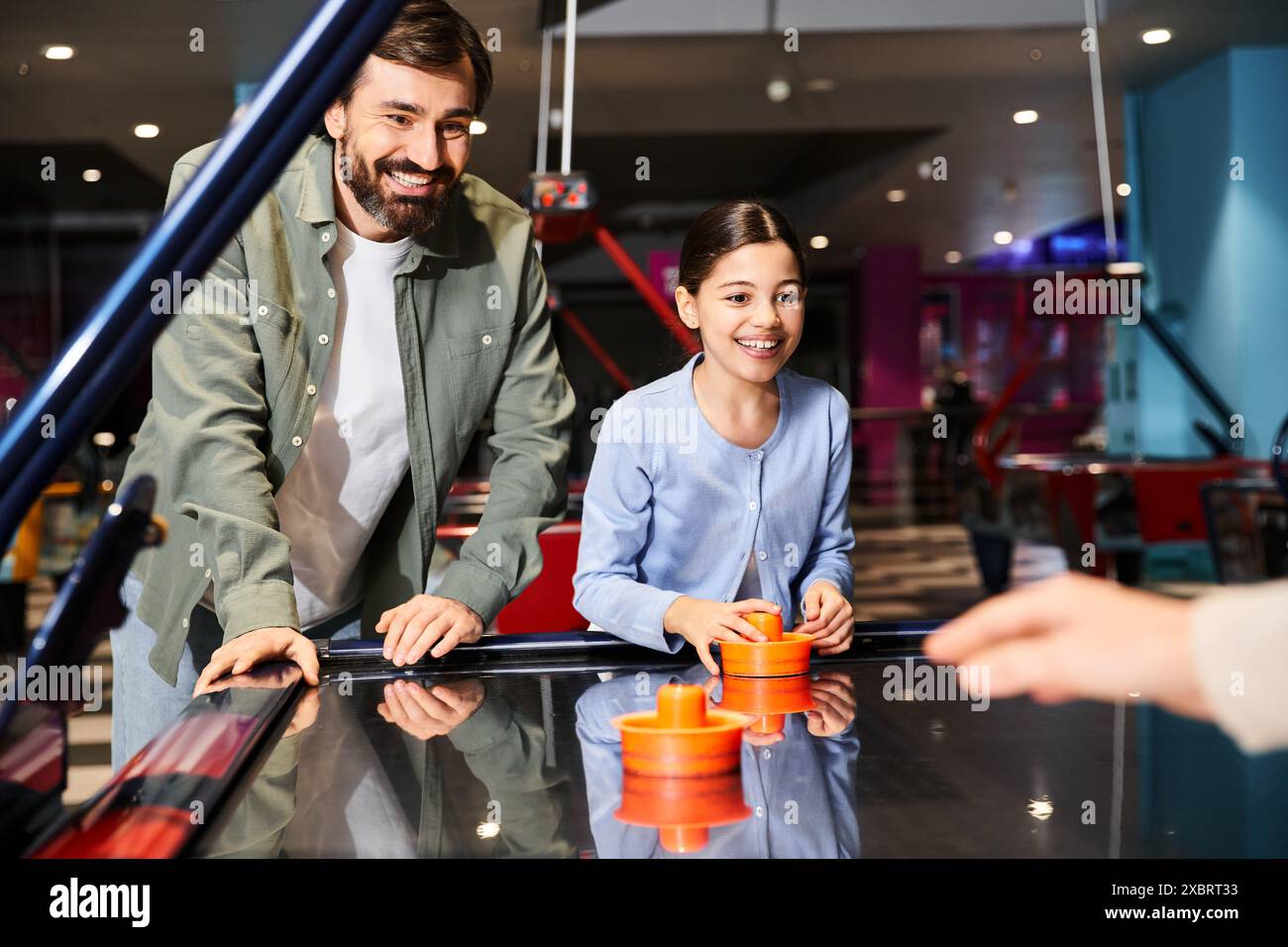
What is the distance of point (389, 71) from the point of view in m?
1.32

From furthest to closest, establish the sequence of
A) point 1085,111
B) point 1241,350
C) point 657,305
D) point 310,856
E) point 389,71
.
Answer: point 1085,111, point 1241,350, point 657,305, point 389,71, point 310,856

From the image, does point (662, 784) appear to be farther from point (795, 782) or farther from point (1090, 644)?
point (1090, 644)

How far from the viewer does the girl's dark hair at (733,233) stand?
1.44 meters

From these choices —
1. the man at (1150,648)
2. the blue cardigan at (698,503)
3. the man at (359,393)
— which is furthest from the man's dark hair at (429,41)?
the man at (1150,648)

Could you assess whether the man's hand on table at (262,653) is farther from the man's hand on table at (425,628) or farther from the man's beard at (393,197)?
the man's beard at (393,197)

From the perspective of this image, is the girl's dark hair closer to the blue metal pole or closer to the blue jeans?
the blue jeans

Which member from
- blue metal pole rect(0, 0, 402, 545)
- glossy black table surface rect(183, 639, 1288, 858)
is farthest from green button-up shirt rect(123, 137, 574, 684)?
blue metal pole rect(0, 0, 402, 545)

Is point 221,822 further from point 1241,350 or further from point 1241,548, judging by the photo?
point 1241,350

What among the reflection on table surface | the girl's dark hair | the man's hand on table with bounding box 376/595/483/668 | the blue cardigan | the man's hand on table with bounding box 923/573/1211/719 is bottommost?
the reflection on table surface

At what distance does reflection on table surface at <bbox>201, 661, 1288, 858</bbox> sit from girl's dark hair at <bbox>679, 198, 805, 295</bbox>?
632 millimetres

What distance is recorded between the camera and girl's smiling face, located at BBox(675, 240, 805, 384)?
55.3 inches

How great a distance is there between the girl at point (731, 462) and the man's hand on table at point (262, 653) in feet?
1.14
